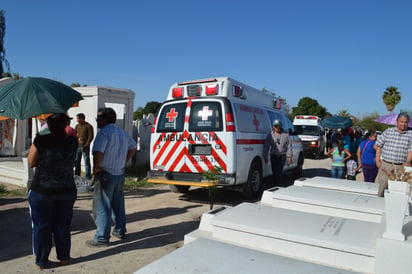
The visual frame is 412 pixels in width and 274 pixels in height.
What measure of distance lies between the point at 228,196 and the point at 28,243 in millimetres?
4526

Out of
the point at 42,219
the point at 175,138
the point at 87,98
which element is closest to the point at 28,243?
the point at 42,219

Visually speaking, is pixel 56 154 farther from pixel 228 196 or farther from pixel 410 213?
pixel 228 196

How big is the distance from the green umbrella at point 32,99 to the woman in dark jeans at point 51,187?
0.30 metres

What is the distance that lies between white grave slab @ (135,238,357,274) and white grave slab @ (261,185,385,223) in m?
1.73

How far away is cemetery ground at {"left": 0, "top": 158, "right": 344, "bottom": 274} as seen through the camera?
12.7ft

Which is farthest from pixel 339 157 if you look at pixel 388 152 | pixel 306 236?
pixel 306 236

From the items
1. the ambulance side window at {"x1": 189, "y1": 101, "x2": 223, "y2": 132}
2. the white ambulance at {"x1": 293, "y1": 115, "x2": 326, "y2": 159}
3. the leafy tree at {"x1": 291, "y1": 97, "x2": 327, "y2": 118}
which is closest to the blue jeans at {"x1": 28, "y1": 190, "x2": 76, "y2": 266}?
the ambulance side window at {"x1": 189, "y1": 101, "x2": 223, "y2": 132}

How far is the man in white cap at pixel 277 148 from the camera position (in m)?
7.84

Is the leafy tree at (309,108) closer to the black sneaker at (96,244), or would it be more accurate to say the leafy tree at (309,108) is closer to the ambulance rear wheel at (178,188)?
the ambulance rear wheel at (178,188)

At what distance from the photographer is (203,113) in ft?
22.3

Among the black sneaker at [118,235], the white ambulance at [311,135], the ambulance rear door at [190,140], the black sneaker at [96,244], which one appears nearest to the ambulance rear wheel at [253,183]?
the ambulance rear door at [190,140]

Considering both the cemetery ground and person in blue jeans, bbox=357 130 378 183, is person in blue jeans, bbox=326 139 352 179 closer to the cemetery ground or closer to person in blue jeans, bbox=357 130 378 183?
person in blue jeans, bbox=357 130 378 183

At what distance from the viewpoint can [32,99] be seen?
385cm

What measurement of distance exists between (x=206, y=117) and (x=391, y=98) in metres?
56.9
